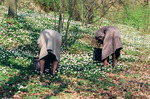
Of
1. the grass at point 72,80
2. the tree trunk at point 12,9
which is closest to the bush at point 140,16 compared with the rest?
the grass at point 72,80

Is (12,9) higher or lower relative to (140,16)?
higher

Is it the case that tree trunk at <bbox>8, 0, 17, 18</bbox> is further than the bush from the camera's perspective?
No

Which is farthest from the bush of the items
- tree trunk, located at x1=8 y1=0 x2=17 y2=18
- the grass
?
tree trunk, located at x1=8 y1=0 x2=17 y2=18

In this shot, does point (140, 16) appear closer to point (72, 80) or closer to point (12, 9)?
point (12, 9)

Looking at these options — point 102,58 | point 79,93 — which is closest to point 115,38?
point 102,58

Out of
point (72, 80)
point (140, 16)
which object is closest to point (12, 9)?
point (72, 80)

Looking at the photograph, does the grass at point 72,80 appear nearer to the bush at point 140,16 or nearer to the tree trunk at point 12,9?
the tree trunk at point 12,9

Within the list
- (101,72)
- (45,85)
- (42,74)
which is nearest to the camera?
(45,85)

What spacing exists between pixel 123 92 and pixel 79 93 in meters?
1.58

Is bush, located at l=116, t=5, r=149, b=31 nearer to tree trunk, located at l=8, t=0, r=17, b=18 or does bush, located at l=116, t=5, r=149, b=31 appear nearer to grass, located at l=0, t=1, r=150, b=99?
grass, located at l=0, t=1, r=150, b=99

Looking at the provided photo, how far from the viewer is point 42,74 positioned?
7758mm

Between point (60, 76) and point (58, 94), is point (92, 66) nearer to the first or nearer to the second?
point (60, 76)

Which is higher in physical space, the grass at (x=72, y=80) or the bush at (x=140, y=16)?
the bush at (x=140, y=16)

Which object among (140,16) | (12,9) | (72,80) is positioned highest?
(12,9)
